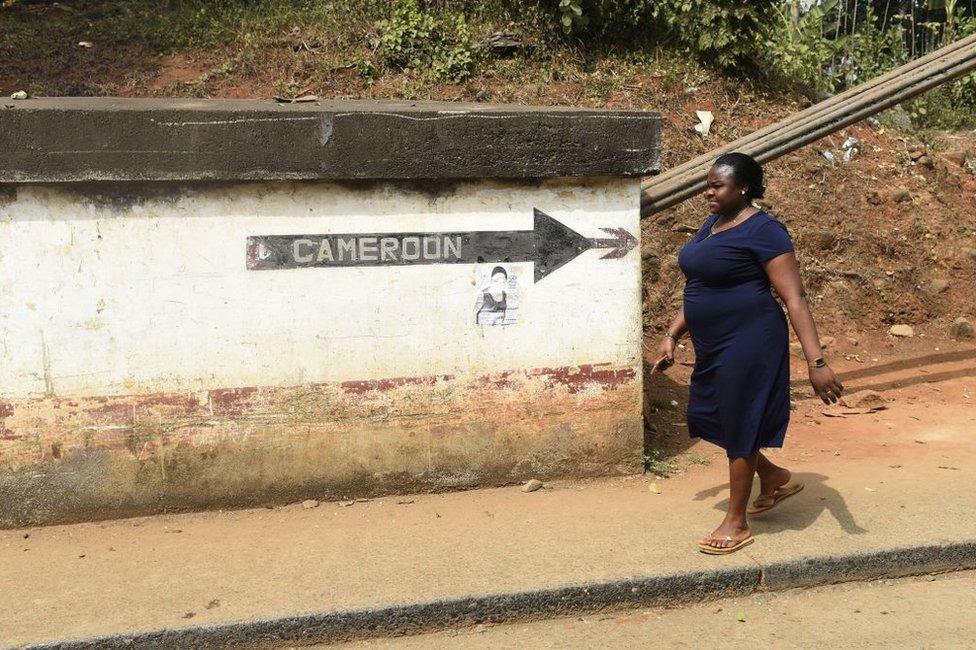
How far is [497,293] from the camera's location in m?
4.93

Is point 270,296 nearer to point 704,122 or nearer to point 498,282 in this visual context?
point 498,282

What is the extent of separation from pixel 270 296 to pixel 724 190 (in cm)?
207

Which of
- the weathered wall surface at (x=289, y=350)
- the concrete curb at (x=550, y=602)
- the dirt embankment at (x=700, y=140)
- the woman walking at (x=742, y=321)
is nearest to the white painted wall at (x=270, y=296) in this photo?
the weathered wall surface at (x=289, y=350)

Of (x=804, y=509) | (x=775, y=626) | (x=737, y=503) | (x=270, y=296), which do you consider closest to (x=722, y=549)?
(x=737, y=503)

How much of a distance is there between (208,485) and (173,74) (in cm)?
606

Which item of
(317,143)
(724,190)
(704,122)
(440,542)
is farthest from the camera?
(704,122)

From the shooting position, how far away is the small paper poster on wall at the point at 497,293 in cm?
490

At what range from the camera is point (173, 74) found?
9.66 meters

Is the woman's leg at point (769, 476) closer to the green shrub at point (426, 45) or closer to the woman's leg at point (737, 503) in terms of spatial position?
the woman's leg at point (737, 503)

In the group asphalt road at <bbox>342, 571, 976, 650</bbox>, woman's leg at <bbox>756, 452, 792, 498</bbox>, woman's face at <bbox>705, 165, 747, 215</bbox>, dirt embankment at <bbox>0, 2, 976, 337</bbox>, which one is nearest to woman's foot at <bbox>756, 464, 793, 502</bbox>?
woman's leg at <bbox>756, 452, 792, 498</bbox>

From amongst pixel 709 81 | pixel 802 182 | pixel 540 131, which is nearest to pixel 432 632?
pixel 540 131

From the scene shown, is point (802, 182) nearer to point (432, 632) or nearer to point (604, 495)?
point (604, 495)

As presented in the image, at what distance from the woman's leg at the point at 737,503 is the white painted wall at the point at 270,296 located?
→ 3.32ft

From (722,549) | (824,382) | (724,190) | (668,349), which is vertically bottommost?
(722,549)
